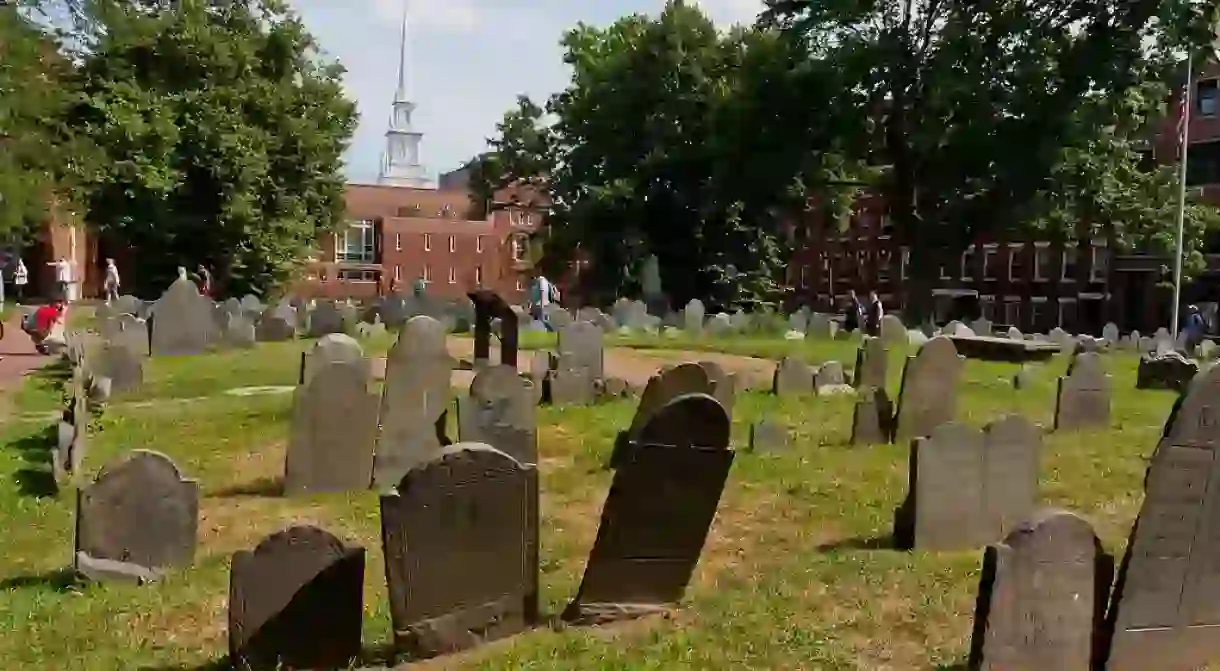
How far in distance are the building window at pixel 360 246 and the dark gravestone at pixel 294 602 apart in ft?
251

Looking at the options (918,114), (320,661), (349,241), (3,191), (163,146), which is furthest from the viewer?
(349,241)

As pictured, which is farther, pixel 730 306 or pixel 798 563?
pixel 730 306

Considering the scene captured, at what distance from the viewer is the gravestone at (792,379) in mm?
15312

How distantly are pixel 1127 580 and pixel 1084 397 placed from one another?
7.82 metres

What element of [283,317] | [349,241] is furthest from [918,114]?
[349,241]

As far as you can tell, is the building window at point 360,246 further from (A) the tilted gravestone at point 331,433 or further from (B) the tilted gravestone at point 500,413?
(B) the tilted gravestone at point 500,413

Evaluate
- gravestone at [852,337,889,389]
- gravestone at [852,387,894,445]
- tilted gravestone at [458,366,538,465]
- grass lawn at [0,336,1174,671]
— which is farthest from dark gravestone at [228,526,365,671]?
gravestone at [852,337,889,389]

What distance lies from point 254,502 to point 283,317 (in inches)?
626

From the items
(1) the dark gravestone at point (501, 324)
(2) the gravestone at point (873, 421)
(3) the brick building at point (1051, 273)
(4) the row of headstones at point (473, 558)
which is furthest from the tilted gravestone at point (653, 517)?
(3) the brick building at point (1051, 273)

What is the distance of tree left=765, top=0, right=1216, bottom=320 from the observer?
103 feet

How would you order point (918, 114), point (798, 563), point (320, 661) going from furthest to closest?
point (918, 114) → point (798, 563) → point (320, 661)

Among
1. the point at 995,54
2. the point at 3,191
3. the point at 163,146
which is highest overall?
the point at 995,54

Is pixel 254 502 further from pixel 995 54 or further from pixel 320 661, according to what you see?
pixel 995 54

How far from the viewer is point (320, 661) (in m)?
5.52
